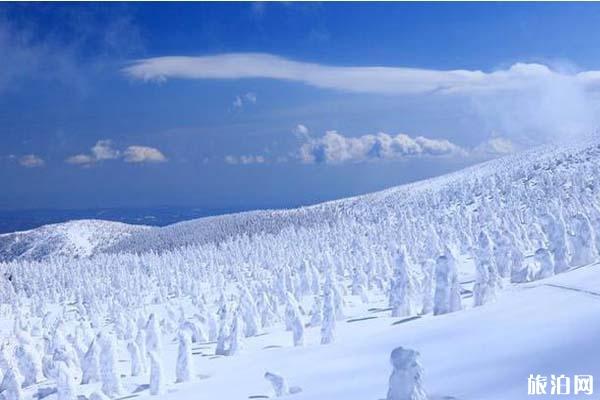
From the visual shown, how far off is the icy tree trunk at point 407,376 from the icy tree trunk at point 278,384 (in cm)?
1042

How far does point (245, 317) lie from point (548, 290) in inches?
1499

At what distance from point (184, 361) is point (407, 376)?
29.3m

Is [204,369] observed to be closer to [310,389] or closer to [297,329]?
[297,329]

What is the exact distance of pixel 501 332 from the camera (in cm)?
3130

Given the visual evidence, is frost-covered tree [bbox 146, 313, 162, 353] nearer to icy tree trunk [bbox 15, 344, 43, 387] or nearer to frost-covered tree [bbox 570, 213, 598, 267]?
icy tree trunk [bbox 15, 344, 43, 387]

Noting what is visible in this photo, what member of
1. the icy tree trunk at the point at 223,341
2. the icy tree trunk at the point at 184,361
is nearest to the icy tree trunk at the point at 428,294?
the icy tree trunk at the point at 223,341

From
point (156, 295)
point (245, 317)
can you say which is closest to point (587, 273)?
point (245, 317)

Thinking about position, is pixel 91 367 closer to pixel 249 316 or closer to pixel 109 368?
pixel 109 368

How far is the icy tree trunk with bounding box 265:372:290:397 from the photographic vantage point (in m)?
31.4

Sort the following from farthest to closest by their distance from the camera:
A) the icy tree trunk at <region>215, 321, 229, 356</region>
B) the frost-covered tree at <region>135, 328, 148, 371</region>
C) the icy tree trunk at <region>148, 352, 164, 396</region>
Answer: the icy tree trunk at <region>215, 321, 229, 356</region> < the frost-covered tree at <region>135, 328, 148, 371</region> < the icy tree trunk at <region>148, 352, 164, 396</region>

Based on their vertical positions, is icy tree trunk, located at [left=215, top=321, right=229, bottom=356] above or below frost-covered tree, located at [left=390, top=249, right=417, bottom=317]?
below

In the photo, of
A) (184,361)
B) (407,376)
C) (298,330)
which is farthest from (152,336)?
(407,376)

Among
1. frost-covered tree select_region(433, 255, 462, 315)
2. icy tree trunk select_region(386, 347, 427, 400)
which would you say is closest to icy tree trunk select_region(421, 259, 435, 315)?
frost-covered tree select_region(433, 255, 462, 315)

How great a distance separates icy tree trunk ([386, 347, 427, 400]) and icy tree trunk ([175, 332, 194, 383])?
2786 centimetres
